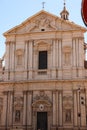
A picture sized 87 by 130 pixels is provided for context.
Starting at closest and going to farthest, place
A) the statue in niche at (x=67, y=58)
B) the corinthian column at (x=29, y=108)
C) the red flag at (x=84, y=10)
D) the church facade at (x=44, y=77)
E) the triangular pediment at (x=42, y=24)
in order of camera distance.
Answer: the red flag at (x=84, y=10)
the church facade at (x=44, y=77)
the corinthian column at (x=29, y=108)
the statue in niche at (x=67, y=58)
the triangular pediment at (x=42, y=24)

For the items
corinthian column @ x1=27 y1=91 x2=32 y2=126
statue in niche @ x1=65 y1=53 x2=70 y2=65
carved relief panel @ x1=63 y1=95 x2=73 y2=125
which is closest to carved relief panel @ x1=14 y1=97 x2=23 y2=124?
corinthian column @ x1=27 y1=91 x2=32 y2=126

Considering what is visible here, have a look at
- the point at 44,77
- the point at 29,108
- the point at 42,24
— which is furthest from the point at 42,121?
the point at 42,24

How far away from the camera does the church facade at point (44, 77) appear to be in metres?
21.4

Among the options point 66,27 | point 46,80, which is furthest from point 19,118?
point 66,27

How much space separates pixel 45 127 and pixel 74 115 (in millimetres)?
Result: 2646

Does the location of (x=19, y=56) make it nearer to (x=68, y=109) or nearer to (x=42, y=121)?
(x=42, y=121)

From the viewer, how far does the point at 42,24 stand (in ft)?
78.0

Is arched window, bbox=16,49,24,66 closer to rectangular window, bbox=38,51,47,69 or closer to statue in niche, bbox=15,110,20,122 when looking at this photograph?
rectangular window, bbox=38,51,47,69

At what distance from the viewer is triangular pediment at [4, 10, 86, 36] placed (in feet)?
76.3

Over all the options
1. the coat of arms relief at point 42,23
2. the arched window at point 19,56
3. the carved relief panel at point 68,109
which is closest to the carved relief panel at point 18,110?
the arched window at point 19,56

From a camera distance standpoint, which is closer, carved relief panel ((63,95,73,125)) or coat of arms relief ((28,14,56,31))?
carved relief panel ((63,95,73,125))

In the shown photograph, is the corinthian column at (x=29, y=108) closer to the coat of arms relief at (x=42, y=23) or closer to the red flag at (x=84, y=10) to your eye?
the coat of arms relief at (x=42, y=23)

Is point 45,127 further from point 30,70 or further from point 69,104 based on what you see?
point 30,70

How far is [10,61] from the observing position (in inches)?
939
